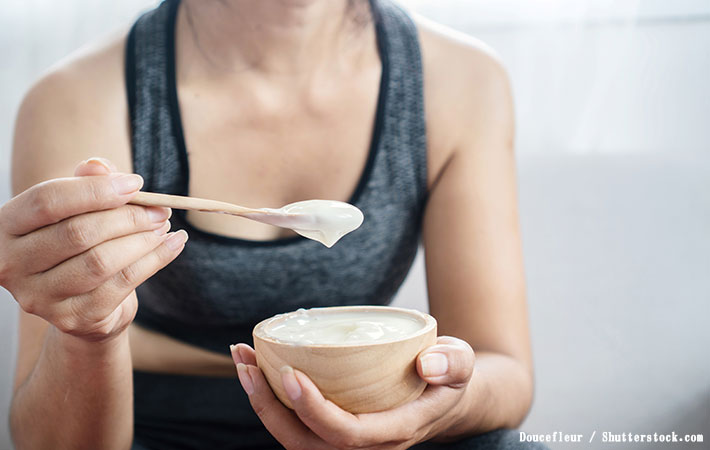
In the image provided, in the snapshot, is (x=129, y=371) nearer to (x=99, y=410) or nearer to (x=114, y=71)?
(x=99, y=410)

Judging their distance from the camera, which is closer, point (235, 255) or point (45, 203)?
point (45, 203)

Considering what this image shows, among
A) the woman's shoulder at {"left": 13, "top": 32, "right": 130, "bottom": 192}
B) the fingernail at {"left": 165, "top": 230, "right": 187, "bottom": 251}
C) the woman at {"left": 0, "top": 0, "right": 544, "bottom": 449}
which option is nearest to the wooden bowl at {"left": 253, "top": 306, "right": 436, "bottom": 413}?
the fingernail at {"left": 165, "top": 230, "right": 187, "bottom": 251}

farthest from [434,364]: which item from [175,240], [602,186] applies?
[602,186]

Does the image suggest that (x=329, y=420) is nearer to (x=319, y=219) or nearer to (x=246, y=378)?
(x=246, y=378)

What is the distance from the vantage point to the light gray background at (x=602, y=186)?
152 centimetres

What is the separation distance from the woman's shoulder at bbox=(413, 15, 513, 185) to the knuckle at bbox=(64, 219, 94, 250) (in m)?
0.64

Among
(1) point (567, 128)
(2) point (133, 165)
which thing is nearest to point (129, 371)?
(2) point (133, 165)

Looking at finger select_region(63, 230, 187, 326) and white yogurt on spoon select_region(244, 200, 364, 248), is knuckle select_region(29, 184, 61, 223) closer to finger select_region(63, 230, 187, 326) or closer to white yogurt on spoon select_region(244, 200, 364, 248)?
finger select_region(63, 230, 187, 326)

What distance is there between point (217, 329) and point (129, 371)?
276 mm

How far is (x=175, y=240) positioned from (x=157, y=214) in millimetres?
37

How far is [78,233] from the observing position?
55 cm

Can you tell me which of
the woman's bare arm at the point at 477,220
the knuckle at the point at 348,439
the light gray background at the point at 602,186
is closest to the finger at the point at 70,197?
the knuckle at the point at 348,439

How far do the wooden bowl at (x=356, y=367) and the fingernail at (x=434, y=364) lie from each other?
1 centimetres

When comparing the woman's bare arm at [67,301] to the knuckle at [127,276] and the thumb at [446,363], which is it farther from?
A: the thumb at [446,363]
